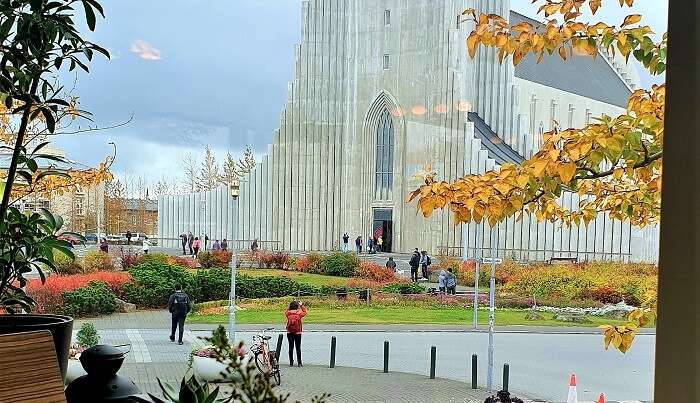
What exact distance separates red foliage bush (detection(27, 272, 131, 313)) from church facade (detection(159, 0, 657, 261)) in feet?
2.21

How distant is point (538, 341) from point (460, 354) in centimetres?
41

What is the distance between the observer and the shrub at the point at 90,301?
324cm

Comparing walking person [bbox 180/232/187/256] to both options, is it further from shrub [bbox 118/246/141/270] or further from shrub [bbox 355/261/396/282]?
shrub [bbox 355/261/396/282]

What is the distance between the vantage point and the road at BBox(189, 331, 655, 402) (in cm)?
305

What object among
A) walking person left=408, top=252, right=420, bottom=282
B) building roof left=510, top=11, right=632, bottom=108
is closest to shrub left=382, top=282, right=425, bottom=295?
walking person left=408, top=252, right=420, bottom=282

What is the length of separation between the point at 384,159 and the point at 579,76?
0.98 metres

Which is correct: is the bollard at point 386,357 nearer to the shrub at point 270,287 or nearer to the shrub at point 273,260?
the shrub at point 270,287

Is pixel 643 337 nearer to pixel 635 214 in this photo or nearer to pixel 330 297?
pixel 635 214

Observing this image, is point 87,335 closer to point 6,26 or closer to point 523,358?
point 6,26

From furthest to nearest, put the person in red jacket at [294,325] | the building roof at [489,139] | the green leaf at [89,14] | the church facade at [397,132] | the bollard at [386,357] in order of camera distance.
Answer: the bollard at [386,357] < the person in red jacket at [294,325] < the building roof at [489,139] < the church facade at [397,132] < the green leaf at [89,14]

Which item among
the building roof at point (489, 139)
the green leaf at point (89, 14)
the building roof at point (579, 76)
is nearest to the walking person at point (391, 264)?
the building roof at point (489, 139)

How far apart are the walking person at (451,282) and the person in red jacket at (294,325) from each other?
2.36ft

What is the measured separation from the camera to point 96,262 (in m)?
3.22

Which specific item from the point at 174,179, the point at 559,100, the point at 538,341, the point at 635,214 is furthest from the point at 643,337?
the point at 174,179
